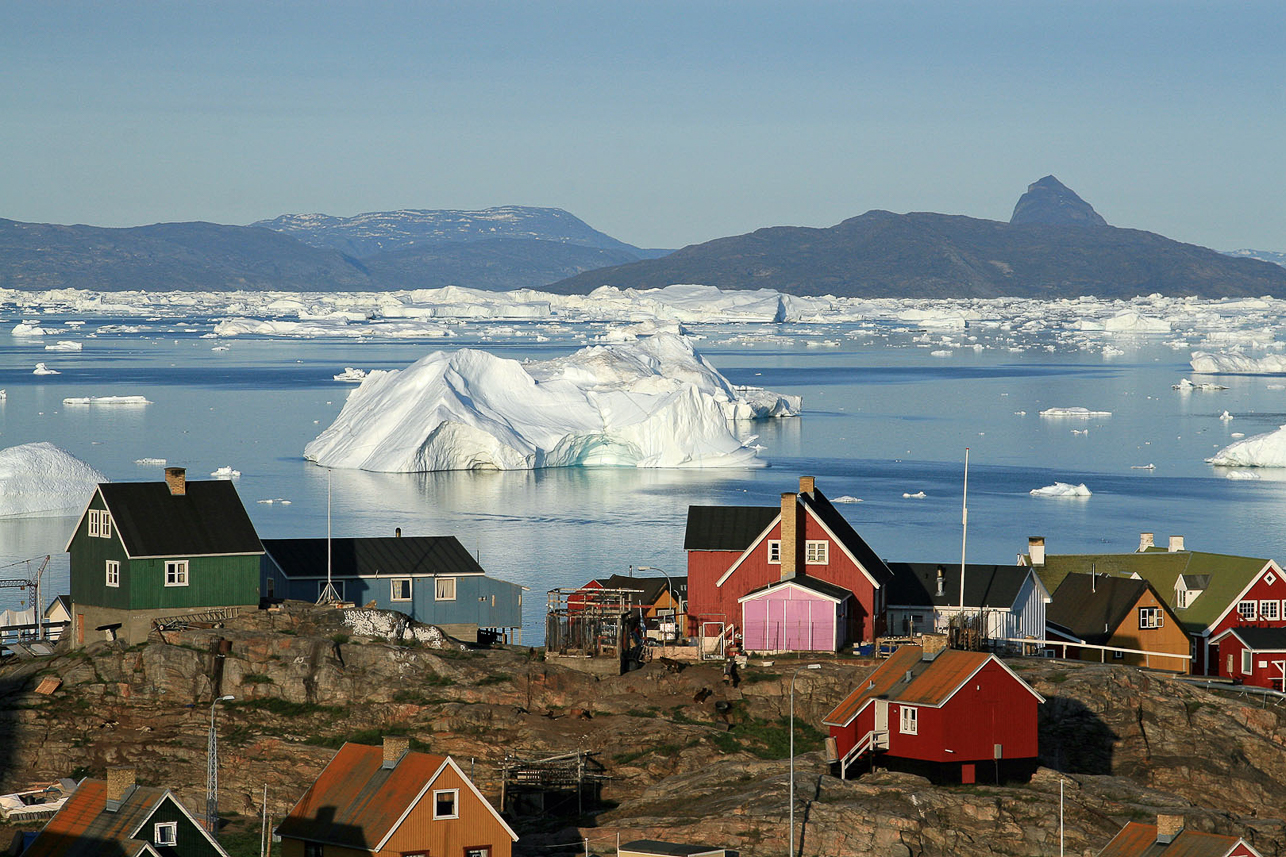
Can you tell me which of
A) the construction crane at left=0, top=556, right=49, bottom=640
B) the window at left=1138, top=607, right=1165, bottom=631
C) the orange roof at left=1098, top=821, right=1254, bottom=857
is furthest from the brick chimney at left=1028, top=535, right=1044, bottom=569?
the construction crane at left=0, top=556, right=49, bottom=640

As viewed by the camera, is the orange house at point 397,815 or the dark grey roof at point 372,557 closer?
the orange house at point 397,815

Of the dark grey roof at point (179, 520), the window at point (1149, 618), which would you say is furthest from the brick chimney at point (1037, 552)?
the dark grey roof at point (179, 520)

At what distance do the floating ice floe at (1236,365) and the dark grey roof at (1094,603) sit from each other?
3962 inches

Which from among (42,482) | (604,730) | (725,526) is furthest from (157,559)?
(42,482)

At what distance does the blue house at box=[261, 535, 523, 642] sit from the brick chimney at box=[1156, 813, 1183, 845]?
16698mm

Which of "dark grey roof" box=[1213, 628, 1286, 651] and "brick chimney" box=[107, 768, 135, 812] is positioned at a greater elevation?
"brick chimney" box=[107, 768, 135, 812]

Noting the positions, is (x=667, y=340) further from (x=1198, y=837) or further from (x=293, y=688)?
(x=1198, y=837)

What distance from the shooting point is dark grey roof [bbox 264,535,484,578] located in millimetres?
32688

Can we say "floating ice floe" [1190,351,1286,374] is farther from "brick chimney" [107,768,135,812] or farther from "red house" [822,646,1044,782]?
"brick chimney" [107,768,135,812]

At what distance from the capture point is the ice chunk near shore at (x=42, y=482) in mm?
54938

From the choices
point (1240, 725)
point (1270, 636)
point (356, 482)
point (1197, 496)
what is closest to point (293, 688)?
point (1240, 725)

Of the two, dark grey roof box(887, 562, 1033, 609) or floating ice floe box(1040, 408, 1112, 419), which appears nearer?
dark grey roof box(887, 562, 1033, 609)

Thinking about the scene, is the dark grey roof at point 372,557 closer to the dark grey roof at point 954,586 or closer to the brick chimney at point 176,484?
the brick chimney at point 176,484

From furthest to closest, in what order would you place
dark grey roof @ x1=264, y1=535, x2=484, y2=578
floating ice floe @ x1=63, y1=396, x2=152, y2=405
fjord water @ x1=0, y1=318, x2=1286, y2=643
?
floating ice floe @ x1=63, y1=396, x2=152, y2=405, fjord water @ x1=0, y1=318, x2=1286, y2=643, dark grey roof @ x1=264, y1=535, x2=484, y2=578
